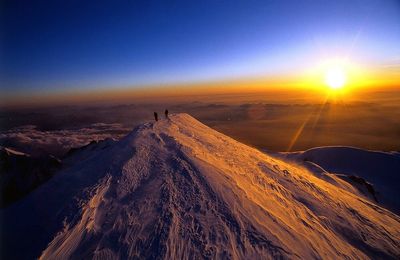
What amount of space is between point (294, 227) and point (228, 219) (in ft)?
9.59

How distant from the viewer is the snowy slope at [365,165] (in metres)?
28.1

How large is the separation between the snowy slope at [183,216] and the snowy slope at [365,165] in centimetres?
1730

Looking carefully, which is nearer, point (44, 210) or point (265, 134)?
point (44, 210)

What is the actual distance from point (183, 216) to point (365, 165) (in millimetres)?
37439

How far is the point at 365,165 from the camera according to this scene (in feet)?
113

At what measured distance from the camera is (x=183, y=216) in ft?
27.8

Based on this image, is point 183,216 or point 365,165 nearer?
point 183,216

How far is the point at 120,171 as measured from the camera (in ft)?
36.8

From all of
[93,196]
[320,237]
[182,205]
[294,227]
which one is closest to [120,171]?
[93,196]

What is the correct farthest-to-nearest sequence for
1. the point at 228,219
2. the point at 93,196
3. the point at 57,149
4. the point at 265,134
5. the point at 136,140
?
the point at 265,134 → the point at 57,149 → the point at 136,140 → the point at 93,196 → the point at 228,219

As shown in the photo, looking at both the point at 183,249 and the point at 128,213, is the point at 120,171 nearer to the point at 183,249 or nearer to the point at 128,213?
the point at 128,213

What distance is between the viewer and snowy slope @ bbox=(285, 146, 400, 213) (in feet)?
92.1

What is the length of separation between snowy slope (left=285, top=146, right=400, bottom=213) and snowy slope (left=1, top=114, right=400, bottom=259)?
56.8ft

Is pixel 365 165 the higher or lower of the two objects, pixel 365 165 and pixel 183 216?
the lower
